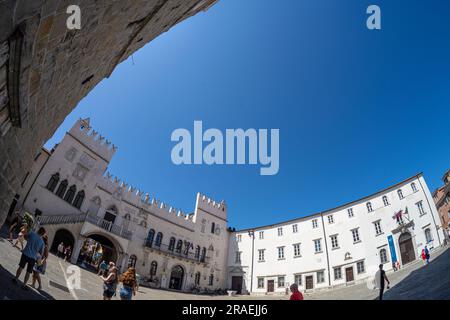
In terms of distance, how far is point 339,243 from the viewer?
93.6 feet

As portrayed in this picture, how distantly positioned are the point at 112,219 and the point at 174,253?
920cm

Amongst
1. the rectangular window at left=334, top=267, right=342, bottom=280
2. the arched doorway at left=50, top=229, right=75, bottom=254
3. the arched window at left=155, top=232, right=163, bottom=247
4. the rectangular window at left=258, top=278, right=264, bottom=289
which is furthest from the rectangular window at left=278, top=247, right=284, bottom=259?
the arched doorway at left=50, top=229, right=75, bottom=254

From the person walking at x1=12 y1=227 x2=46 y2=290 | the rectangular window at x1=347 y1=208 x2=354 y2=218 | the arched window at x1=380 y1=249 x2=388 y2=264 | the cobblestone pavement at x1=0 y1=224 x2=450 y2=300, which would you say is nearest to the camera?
the cobblestone pavement at x1=0 y1=224 x2=450 y2=300

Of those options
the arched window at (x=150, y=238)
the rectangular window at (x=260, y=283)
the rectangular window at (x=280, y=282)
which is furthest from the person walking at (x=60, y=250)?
the rectangular window at (x=280, y=282)

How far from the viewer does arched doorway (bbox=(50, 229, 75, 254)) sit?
19766mm

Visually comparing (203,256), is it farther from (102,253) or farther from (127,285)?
(127,285)

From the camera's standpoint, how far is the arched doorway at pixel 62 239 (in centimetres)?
1977

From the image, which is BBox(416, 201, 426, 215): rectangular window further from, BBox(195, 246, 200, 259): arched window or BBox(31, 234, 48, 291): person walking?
BBox(31, 234, 48, 291): person walking

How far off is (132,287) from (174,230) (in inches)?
1034

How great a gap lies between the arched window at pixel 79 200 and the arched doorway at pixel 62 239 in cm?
261

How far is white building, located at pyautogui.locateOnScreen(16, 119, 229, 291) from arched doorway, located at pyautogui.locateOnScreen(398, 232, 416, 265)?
23.0 meters

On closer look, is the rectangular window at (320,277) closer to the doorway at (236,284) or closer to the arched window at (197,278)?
the doorway at (236,284)

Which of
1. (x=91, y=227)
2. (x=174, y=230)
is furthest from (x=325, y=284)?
(x=91, y=227)
